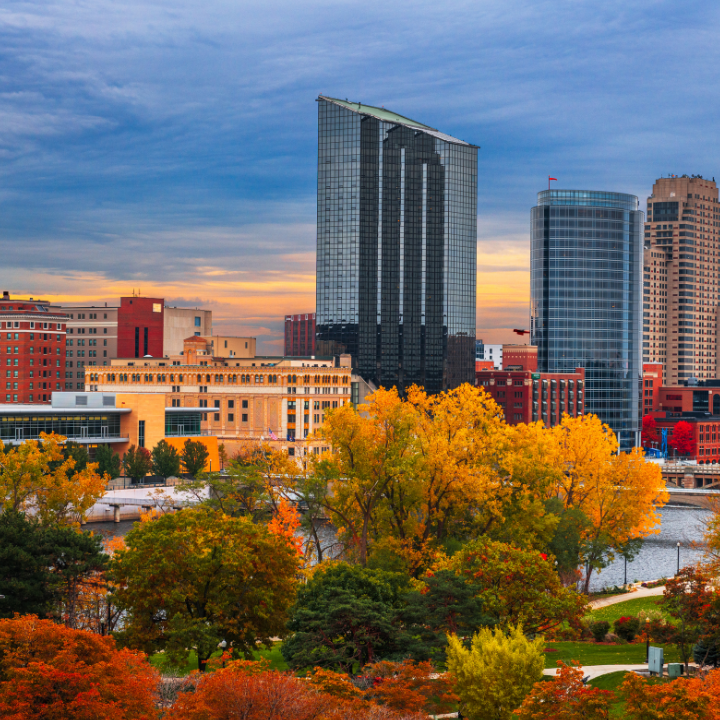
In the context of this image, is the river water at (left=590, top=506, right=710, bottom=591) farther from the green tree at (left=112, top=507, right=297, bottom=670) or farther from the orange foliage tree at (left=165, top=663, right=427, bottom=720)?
the orange foliage tree at (left=165, top=663, right=427, bottom=720)

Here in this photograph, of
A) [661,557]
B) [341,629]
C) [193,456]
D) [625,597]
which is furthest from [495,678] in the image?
[193,456]

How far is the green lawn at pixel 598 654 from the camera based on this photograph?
5069 cm

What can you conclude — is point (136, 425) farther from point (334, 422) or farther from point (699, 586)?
point (699, 586)

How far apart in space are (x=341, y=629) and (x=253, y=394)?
495 ft

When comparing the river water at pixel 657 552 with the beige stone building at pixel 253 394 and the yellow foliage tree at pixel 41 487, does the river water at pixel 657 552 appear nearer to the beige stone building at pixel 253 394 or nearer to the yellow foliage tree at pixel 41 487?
the yellow foliage tree at pixel 41 487

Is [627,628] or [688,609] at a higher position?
[688,609]

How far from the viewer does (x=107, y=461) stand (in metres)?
142

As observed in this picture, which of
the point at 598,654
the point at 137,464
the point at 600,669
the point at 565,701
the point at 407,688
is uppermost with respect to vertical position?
the point at 565,701

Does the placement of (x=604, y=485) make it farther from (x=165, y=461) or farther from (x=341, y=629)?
(x=165, y=461)

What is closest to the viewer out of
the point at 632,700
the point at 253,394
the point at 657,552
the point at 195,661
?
the point at 632,700

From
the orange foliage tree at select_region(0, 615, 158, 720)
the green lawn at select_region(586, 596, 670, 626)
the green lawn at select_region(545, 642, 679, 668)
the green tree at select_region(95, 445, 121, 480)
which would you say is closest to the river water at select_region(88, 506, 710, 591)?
the green lawn at select_region(586, 596, 670, 626)

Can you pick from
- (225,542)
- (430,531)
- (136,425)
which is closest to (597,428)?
(430,531)

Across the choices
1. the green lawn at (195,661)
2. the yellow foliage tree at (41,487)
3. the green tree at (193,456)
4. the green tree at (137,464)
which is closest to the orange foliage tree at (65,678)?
the green lawn at (195,661)

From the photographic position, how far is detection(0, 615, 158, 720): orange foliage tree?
32.1m
